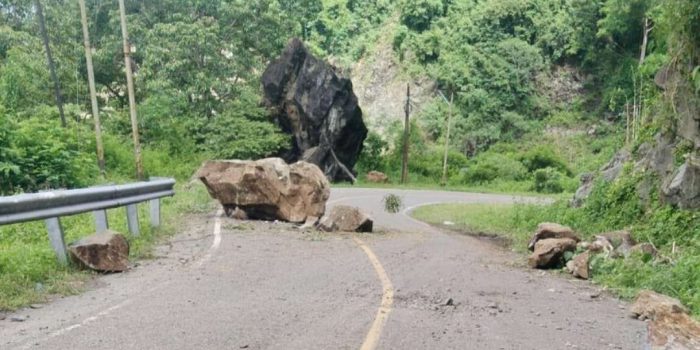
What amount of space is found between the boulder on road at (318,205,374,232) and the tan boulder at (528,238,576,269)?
4.36m

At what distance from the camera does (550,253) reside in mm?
10555

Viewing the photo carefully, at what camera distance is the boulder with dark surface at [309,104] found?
43656 mm

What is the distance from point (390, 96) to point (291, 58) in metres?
22.4

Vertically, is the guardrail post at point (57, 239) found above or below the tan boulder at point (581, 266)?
above

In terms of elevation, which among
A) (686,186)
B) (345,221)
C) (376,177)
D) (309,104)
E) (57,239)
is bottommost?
(376,177)

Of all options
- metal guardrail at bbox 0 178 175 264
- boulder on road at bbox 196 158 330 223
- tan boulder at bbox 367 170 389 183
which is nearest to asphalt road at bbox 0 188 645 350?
metal guardrail at bbox 0 178 175 264

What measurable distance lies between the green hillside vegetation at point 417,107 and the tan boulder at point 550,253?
2.88 feet

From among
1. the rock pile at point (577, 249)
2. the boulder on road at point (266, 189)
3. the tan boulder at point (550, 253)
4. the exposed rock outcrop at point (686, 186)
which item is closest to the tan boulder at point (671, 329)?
the rock pile at point (577, 249)

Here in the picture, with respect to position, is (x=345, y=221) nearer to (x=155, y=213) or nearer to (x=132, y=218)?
(x=155, y=213)

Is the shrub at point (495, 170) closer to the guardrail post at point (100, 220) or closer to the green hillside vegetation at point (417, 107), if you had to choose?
the green hillside vegetation at point (417, 107)

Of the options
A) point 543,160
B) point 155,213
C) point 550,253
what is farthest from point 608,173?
point 543,160

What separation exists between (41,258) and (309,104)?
36.5 m

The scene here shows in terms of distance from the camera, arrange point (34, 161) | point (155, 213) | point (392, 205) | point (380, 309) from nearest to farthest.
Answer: point (380, 309), point (155, 213), point (34, 161), point (392, 205)

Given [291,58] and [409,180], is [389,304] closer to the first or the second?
[291,58]
